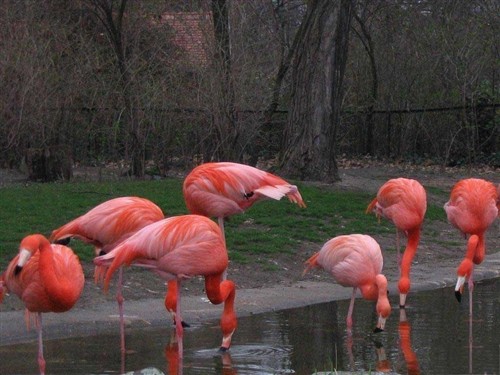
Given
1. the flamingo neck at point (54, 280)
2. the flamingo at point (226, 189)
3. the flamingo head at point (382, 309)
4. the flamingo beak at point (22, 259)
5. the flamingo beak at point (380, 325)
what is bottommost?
the flamingo beak at point (380, 325)

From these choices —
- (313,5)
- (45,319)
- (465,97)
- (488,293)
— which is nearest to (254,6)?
(465,97)

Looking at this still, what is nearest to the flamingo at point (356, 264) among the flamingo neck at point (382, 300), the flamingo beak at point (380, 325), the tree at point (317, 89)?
the flamingo neck at point (382, 300)

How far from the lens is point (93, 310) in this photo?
7945 mm

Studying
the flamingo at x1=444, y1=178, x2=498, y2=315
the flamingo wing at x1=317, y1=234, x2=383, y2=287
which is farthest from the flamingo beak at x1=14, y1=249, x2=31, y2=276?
the flamingo at x1=444, y1=178, x2=498, y2=315

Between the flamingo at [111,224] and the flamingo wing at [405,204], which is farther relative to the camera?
the flamingo wing at [405,204]

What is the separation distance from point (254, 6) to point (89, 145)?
20.3 feet

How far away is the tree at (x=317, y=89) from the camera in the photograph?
14.9 m

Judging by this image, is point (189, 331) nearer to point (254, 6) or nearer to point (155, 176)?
point (155, 176)

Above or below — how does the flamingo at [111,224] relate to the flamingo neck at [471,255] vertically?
above

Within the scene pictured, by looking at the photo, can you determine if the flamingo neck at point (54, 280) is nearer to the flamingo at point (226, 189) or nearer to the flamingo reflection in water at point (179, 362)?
the flamingo reflection in water at point (179, 362)

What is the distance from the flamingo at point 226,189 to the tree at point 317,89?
22.1 feet

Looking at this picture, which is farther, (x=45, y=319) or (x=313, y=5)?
(x=313, y=5)

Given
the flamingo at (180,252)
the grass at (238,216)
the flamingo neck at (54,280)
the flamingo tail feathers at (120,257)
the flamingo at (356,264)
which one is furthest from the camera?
the grass at (238,216)

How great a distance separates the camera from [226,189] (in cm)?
810
